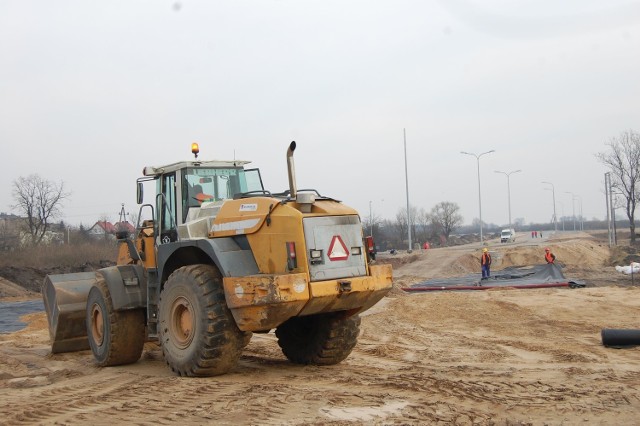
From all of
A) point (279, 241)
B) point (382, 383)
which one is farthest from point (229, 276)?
point (382, 383)

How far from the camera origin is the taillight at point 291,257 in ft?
27.4

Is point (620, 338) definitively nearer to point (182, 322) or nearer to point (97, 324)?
point (182, 322)

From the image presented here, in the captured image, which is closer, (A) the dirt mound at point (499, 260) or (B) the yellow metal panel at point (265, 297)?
(B) the yellow metal panel at point (265, 297)

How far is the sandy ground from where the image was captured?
6.74 metres

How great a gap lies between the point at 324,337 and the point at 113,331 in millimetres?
3095

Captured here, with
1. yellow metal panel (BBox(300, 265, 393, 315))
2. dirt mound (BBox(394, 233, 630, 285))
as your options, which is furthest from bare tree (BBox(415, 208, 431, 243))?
yellow metal panel (BBox(300, 265, 393, 315))

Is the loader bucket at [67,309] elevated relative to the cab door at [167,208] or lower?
lower

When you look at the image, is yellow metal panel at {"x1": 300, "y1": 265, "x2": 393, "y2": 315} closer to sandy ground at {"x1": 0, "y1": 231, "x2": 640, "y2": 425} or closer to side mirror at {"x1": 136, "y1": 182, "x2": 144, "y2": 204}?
sandy ground at {"x1": 0, "y1": 231, "x2": 640, "y2": 425}

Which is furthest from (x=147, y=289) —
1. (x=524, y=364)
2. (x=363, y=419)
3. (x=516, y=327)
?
(x=516, y=327)

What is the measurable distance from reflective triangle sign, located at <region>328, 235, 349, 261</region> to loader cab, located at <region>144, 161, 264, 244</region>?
78.5 inches

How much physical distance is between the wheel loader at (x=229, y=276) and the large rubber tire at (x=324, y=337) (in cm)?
2

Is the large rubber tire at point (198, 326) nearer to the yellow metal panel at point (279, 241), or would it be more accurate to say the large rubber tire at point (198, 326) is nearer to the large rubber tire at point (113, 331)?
the yellow metal panel at point (279, 241)

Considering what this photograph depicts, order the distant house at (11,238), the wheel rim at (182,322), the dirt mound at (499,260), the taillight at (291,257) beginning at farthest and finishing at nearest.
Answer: the distant house at (11,238) → the dirt mound at (499,260) → the wheel rim at (182,322) → the taillight at (291,257)

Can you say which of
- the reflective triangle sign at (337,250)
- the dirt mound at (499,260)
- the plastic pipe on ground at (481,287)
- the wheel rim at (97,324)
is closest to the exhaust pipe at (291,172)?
the reflective triangle sign at (337,250)
